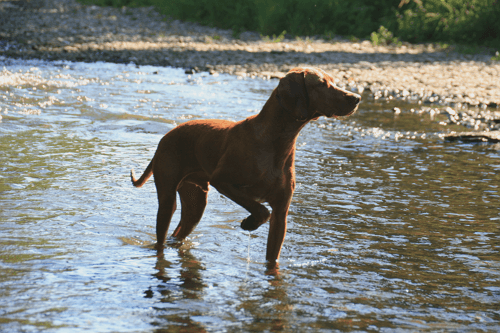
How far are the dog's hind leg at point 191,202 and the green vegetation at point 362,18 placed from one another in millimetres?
16286

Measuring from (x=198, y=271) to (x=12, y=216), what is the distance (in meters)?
1.94

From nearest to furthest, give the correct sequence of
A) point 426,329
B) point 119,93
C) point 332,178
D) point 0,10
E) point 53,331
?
point 53,331
point 426,329
point 332,178
point 119,93
point 0,10

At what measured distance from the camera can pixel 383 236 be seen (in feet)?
16.4

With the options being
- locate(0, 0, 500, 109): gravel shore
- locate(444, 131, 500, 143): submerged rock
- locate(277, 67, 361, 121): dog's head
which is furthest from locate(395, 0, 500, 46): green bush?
locate(277, 67, 361, 121): dog's head

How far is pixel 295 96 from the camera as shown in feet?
12.2

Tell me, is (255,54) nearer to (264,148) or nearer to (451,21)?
(451,21)

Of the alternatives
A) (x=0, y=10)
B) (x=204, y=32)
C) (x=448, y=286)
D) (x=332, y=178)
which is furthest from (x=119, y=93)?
(x=0, y=10)

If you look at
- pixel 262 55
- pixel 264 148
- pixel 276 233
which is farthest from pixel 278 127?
pixel 262 55

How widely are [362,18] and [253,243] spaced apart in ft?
61.6

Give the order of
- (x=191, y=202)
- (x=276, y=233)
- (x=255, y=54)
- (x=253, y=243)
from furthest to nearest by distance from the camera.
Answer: (x=255, y=54)
(x=253, y=243)
(x=191, y=202)
(x=276, y=233)

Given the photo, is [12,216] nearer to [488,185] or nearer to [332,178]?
[332,178]

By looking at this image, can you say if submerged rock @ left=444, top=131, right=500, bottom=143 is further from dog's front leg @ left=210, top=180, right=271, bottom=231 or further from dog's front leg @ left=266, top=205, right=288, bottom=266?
dog's front leg @ left=210, top=180, right=271, bottom=231

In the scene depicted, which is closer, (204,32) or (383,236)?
(383,236)

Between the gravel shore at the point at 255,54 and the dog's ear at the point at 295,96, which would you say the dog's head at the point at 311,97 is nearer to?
the dog's ear at the point at 295,96
